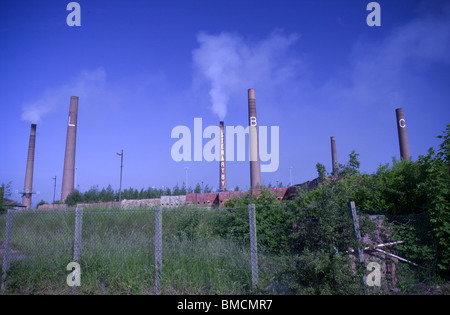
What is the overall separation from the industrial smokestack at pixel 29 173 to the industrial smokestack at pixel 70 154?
806 cm

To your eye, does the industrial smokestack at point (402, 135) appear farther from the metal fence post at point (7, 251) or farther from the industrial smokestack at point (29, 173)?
the industrial smokestack at point (29, 173)

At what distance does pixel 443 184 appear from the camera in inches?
242

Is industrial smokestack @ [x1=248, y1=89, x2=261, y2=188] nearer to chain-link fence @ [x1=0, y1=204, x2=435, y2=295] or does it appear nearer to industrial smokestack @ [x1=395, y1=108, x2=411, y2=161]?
industrial smokestack @ [x1=395, y1=108, x2=411, y2=161]

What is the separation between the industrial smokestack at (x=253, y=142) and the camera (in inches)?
1160

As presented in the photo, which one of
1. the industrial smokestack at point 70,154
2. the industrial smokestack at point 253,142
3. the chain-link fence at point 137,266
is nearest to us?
the chain-link fence at point 137,266

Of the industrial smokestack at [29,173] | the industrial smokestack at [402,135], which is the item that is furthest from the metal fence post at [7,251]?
the industrial smokestack at [29,173]

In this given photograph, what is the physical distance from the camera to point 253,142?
2984 cm

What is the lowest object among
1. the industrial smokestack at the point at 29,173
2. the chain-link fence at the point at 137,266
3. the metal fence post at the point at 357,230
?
the chain-link fence at the point at 137,266

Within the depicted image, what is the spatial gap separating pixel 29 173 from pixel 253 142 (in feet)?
96.3

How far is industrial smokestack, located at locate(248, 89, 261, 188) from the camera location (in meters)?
29.5

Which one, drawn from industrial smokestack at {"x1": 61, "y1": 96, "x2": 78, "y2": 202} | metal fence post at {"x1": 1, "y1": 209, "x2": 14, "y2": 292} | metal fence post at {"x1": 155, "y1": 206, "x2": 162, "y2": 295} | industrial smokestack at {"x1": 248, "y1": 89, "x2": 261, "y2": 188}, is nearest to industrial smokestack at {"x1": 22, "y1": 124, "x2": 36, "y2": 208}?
industrial smokestack at {"x1": 61, "y1": 96, "x2": 78, "y2": 202}

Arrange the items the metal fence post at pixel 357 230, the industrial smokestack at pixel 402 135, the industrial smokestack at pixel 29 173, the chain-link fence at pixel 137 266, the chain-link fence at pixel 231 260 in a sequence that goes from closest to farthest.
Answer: the chain-link fence at pixel 231 260 → the metal fence post at pixel 357 230 → the chain-link fence at pixel 137 266 → the industrial smokestack at pixel 402 135 → the industrial smokestack at pixel 29 173
